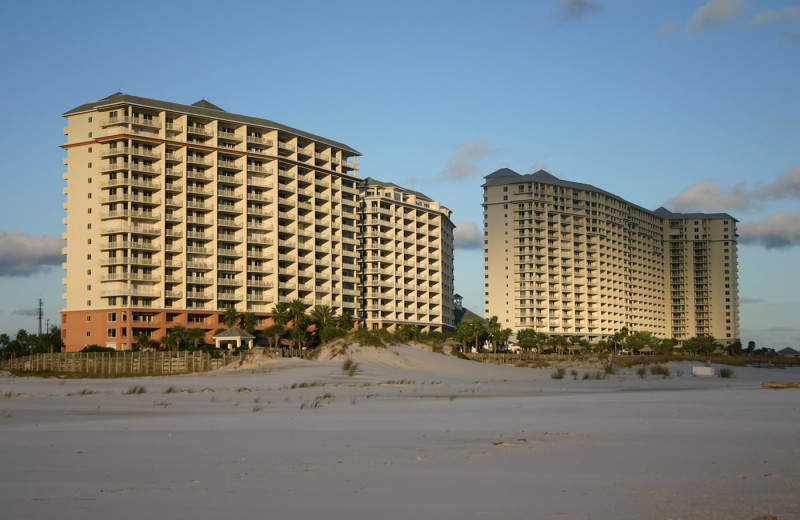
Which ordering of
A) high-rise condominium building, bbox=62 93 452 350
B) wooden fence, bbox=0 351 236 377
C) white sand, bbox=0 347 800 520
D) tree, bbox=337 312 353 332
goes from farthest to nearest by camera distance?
tree, bbox=337 312 353 332 → high-rise condominium building, bbox=62 93 452 350 → wooden fence, bbox=0 351 236 377 → white sand, bbox=0 347 800 520

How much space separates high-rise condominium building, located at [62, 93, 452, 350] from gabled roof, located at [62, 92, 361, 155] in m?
0.20

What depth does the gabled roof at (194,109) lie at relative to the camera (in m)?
109

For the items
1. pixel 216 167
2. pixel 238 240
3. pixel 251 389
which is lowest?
pixel 251 389

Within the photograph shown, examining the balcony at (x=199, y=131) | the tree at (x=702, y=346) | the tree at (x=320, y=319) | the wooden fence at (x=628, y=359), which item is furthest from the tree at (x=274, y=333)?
the tree at (x=702, y=346)

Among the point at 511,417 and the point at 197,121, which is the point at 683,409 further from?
the point at 197,121

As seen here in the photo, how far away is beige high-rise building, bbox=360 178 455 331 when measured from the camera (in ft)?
481

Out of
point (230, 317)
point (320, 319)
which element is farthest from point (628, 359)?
point (230, 317)

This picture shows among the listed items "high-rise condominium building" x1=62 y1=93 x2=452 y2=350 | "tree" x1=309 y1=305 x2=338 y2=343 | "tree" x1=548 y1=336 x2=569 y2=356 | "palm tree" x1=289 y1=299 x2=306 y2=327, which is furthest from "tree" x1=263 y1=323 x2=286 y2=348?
"tree" x1=548 y1=336 x2=569 y2=356

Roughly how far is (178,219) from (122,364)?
140ft

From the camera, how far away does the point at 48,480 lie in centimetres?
1060

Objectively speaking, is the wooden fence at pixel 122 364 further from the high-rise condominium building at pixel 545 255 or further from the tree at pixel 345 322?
the high-rise condominium building at pixel 545 255

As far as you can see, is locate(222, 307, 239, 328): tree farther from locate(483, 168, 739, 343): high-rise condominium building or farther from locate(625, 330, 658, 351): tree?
locate(625, 330, 658, 351): tree

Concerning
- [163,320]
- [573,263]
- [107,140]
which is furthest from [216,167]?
[573,263]

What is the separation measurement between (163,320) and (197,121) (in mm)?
28202
